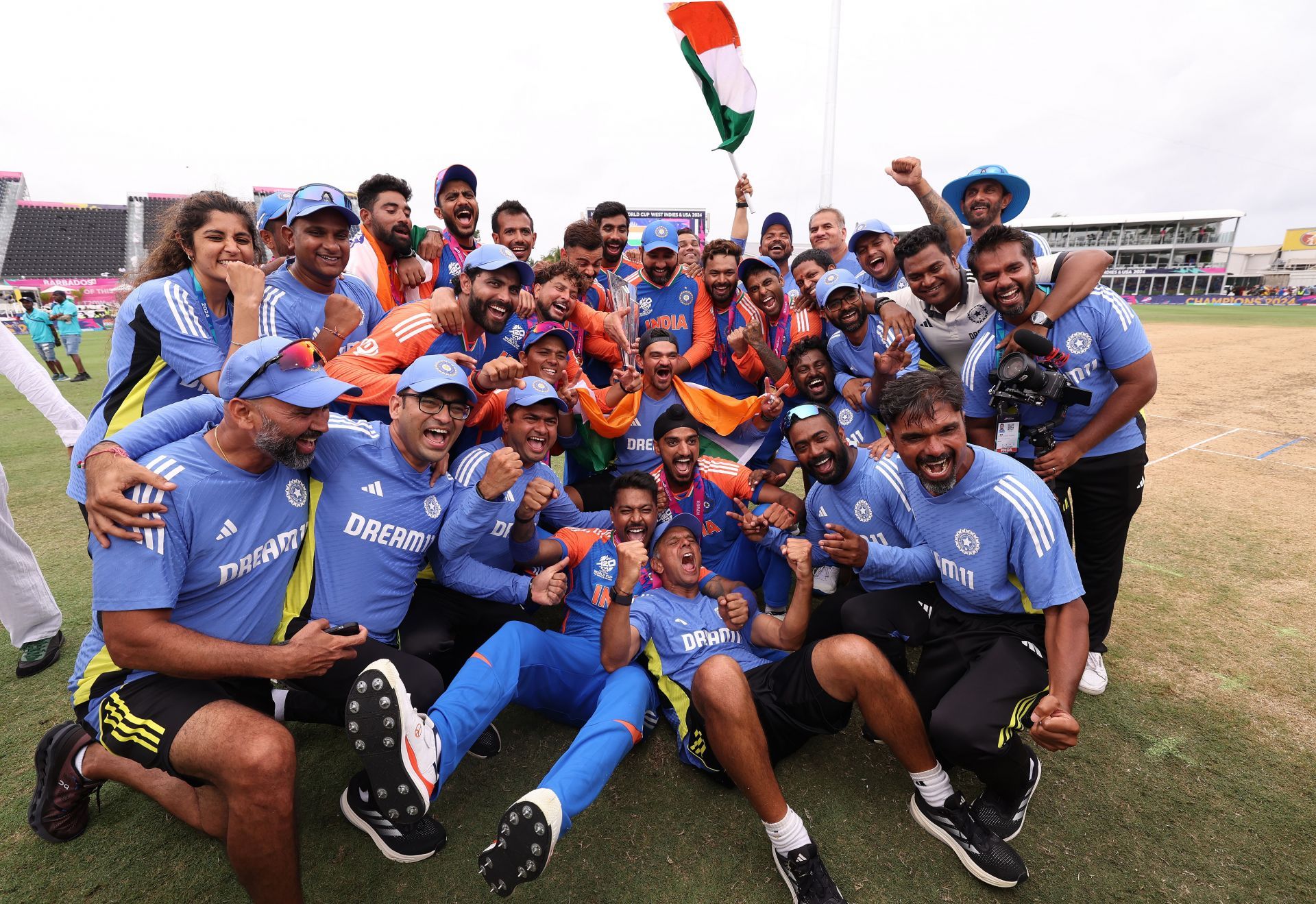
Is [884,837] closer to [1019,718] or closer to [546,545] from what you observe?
[1019,718]

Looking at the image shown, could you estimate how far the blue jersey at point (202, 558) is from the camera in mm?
2229

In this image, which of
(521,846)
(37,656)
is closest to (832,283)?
(521,846)

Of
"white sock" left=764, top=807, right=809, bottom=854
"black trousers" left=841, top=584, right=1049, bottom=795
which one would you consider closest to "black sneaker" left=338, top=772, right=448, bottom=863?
"white sock" left=764, top=807, right=809, bottom=854

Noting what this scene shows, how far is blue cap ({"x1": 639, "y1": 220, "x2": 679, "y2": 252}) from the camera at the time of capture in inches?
219

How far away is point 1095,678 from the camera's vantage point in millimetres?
3697

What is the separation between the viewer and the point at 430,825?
9.00 feet

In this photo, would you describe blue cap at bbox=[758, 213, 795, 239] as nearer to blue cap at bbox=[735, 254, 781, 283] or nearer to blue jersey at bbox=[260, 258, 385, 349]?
blue cap at bbox=[735, 254, 781, 283]

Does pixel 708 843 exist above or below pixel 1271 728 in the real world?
below

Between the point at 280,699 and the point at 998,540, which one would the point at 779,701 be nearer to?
the point at 998,540

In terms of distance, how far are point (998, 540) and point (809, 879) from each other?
5.63 feet

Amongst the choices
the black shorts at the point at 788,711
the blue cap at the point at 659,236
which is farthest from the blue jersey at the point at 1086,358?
the blue cap at the point at 659,236

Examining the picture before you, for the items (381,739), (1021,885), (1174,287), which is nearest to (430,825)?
(381,739)

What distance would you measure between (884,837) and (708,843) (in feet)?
2.61

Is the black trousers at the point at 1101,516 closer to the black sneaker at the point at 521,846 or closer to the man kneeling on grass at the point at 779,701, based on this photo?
the man kneeling on grass at the point at 779,701
